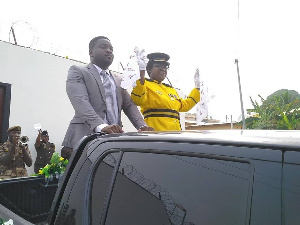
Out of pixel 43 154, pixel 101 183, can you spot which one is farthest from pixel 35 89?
pixel 101 183

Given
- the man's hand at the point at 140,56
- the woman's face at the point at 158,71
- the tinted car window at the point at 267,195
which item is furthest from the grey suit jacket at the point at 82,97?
the tinted car window at the point at 267,195

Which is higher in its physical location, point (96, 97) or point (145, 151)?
point (96, 97)

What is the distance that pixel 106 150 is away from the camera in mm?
1336

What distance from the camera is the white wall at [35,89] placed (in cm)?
665

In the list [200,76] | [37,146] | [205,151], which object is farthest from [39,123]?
[205,151]

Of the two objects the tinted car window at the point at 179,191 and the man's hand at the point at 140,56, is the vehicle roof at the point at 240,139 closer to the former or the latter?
the tinted car window at the point at 179,191

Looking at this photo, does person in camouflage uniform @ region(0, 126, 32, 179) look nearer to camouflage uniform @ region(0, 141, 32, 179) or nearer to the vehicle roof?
camouflage uniform @ region(0, 141, 32, 179)

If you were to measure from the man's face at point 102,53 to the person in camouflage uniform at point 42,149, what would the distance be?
436 centimetres

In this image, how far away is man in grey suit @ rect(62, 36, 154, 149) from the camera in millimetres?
2436

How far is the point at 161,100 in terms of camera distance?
127 inches

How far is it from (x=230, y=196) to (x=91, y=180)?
0.65 metres

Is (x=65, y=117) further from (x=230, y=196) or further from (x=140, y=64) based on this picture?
(x=230, y=196)

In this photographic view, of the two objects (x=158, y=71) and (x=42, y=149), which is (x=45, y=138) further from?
(x=158, y=71)

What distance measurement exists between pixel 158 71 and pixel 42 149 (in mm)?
4214
